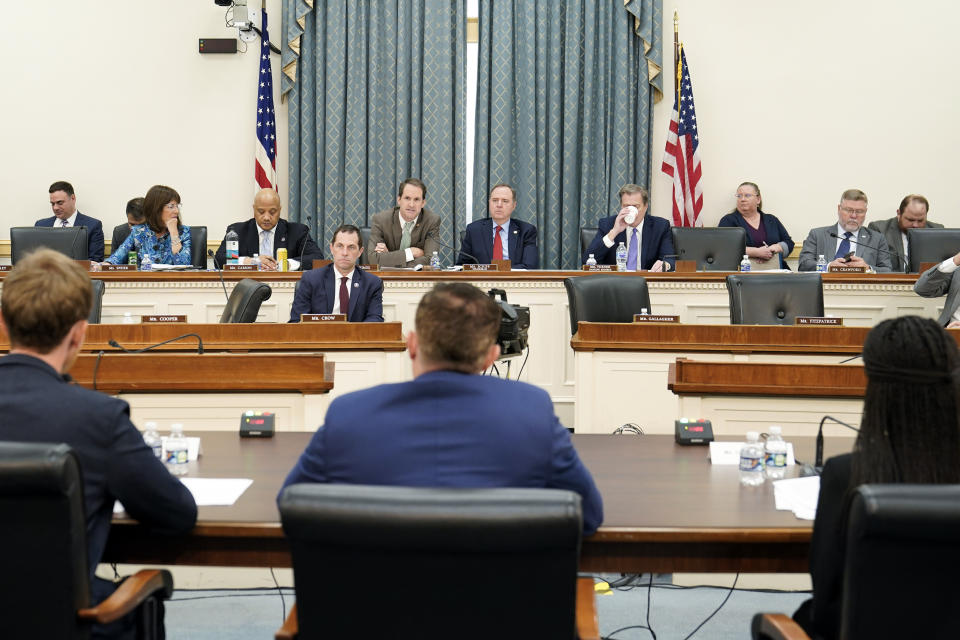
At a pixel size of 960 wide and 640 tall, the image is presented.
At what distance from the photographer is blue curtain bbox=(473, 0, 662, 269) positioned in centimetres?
816

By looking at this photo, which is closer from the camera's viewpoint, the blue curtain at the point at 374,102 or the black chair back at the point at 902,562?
the black chair back at the point at 902,562

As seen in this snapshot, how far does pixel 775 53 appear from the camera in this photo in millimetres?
8352

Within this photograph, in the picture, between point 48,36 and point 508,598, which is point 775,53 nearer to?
point 48,36

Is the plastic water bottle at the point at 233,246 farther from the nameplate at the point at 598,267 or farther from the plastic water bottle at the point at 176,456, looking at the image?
the plastic water bottle at the point at 176,456

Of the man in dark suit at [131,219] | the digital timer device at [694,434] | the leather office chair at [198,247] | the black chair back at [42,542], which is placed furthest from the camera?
the man in dark suit at [131,219]

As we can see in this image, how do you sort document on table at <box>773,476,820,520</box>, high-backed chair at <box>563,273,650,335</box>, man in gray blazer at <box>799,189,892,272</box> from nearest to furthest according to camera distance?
document on table at <box>773,476,820,520</box> < high-backed chair at <box>563,273,650,335</box> < man in gray blazer at <box>799,189,892,272</box>

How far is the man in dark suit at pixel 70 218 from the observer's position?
25.7ft

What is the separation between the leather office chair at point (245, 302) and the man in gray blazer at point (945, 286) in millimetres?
3378

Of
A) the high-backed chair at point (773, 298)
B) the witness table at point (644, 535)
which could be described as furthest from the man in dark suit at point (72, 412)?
the high-backed chair at point (773, 298)

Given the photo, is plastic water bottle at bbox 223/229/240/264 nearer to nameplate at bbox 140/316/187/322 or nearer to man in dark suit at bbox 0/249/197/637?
nameplate at bbox 140/316/187/322

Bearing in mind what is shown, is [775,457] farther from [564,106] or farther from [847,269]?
[564,106]

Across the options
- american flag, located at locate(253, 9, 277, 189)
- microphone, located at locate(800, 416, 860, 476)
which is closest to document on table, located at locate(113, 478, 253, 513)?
microphone, located at locate(800, 416, 860, 476)

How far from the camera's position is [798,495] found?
2.06 metres

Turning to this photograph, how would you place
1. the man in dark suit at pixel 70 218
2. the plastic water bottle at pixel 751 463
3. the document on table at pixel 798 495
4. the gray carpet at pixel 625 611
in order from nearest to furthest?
1. the document on table at pixel 798 495
2. the plastic water bottle at pixel 751 463
3. the gray carpet at pixel 625 611
4. the man in dark suit at pixel 70 218
